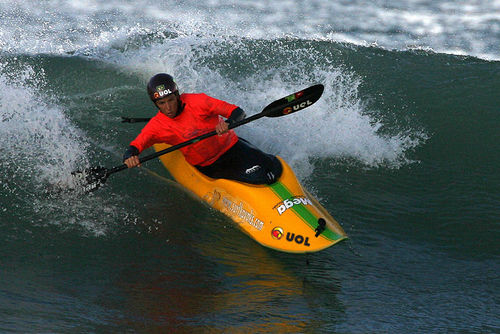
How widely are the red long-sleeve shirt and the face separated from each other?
100 millimetres

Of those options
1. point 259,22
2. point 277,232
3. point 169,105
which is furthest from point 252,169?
point 259,22

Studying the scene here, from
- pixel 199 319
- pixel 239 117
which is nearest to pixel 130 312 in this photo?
pixel 199 319

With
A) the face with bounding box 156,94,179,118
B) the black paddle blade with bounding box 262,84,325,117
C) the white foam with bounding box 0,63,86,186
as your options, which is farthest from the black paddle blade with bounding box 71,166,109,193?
the black paddle blade with bounding box 262,84,325,117

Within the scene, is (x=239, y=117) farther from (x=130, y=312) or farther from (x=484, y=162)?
(x=484, y=162)

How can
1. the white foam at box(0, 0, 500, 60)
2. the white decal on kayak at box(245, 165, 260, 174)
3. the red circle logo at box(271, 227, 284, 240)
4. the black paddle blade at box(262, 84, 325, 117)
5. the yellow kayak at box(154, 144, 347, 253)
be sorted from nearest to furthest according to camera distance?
the yellow kayak at box(154, 144, 347, 253) → the red circle logo at box(271, 227, 284, 240) → the white decal on kayak at box(245, 165, 260, 174) → the black paddle blade at box(262, 84, 325, 117) → the white foam at box(0, 0, 500, 60)

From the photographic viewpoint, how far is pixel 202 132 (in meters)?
6.19

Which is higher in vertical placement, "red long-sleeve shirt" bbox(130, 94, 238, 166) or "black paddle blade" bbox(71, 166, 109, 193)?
"red long-sleeve shirt" bbox(130, 94, 238, 166)

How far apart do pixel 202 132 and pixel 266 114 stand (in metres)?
0.65

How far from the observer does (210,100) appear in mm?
6137

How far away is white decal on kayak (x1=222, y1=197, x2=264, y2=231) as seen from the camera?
5.73 meters

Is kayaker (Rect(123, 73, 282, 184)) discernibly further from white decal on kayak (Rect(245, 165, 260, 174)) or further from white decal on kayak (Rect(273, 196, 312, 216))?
white decal on kayak (Rect(273, 196, 312, 216))

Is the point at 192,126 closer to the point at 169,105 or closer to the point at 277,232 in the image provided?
the point at 169,105

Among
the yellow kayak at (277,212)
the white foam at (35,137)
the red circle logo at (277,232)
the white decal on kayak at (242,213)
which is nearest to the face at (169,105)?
the yellow kayak at (277,212)

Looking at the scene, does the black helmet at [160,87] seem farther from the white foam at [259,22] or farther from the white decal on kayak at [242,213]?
the white foam at [259,22]
